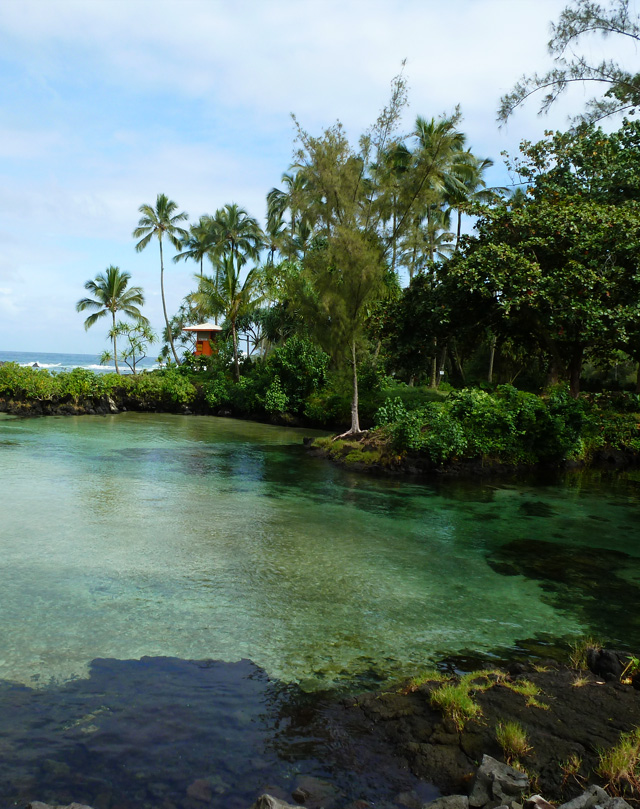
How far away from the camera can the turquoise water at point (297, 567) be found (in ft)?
18.8

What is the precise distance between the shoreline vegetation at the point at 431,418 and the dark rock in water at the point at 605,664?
10724 mm

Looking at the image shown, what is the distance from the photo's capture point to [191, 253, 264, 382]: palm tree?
3197 centimetres

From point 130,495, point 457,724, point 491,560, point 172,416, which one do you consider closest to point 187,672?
point 457,724

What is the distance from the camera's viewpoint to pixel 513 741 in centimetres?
369

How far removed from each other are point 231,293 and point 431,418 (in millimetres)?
18547

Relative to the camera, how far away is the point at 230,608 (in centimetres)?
662

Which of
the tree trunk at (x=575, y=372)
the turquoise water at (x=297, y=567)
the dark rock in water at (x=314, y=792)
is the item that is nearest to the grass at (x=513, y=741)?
the dark rock in water at (x=314, y=792)

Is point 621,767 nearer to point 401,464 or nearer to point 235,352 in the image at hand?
point 401,464

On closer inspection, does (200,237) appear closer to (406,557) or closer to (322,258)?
(322,258)

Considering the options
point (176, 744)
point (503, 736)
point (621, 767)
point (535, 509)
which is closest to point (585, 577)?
point (535, 509)

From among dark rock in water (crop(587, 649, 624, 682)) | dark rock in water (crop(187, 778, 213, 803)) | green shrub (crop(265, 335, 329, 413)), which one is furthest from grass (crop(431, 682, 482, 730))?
green shrub (crop(265, 335, 329, 413))

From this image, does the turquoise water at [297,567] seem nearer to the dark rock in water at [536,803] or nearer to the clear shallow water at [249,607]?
the clear shallow water at [249,607]

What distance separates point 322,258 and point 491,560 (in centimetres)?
1152

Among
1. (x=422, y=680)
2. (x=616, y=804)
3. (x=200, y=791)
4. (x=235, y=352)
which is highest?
(x=235, y=352)
